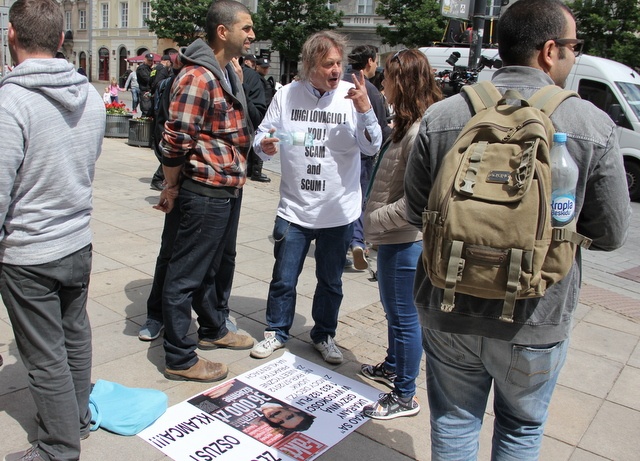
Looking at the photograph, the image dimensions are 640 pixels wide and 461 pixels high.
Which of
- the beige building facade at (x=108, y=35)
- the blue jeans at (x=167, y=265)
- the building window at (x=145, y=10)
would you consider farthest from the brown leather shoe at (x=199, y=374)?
the building window at (x=145, y=10)

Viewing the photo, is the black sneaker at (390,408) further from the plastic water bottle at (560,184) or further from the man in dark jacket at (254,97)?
the man in dark jacket at (254,97)

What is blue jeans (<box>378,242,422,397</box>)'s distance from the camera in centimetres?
318

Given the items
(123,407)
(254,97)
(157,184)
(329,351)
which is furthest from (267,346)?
(157,184)

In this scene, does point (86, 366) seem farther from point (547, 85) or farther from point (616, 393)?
point (616, 393)

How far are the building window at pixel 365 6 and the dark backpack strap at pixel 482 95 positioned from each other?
4463cm

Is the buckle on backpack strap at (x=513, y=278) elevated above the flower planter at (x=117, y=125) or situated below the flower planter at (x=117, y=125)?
above

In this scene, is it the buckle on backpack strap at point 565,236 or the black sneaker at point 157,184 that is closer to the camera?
the buckle on backpack strap at point 565,236

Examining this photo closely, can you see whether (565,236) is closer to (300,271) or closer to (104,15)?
(300,271)

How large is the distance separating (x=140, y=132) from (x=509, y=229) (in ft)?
38.9

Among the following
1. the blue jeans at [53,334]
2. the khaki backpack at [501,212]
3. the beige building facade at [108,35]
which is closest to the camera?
the khaki backpack at [501,212]

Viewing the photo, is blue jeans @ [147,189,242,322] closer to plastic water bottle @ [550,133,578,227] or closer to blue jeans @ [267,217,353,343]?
blue jeans @ [267,217,353,343]

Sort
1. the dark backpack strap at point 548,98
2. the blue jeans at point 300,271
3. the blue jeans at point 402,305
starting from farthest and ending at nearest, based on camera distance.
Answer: the blue jeans at point 300,271 < the blue jeans at point 402,305 < the dark backpack strap at point 548,98

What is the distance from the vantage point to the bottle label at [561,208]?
1729 mm

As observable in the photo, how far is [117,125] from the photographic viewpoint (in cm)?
1358
